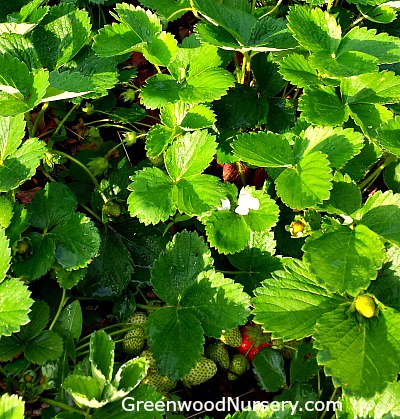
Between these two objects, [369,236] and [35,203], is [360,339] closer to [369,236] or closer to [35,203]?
[369,236]

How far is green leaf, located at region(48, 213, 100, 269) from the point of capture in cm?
142

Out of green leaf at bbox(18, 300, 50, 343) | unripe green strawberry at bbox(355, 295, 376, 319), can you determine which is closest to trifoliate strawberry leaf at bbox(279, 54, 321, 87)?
unripe green strawberry at bbox(355, 295, 376, 319)

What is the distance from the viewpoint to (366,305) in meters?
1.25

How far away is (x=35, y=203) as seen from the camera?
1515 millimetres

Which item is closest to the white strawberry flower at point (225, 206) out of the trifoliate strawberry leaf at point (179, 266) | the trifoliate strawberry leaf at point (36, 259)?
the trifoliate strawberry leaf at point (179, 266)

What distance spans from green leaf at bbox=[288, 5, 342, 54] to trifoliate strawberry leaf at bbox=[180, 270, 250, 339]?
2.35 ft

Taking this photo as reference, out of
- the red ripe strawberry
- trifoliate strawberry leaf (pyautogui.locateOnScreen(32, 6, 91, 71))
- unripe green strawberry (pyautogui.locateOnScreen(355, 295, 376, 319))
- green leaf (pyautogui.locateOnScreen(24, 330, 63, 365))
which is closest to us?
unripe green strawberry (pyautogui.locateOnScreen(355, 295, 376, 319))

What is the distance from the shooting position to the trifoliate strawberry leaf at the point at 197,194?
140 cm

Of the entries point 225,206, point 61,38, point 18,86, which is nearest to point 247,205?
point 225,206

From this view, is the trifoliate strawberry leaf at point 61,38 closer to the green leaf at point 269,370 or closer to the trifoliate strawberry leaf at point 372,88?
the trifoliate strawberry leaf at point 372,88

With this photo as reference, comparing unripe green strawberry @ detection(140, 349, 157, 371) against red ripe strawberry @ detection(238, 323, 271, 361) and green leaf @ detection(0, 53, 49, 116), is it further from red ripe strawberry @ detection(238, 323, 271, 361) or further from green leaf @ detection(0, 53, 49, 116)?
green leaf @ detection(0, 53, 49, 116)

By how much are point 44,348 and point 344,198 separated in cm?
89

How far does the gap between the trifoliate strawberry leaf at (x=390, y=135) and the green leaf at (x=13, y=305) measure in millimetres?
1002

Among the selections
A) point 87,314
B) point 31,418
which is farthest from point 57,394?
point 87,314
